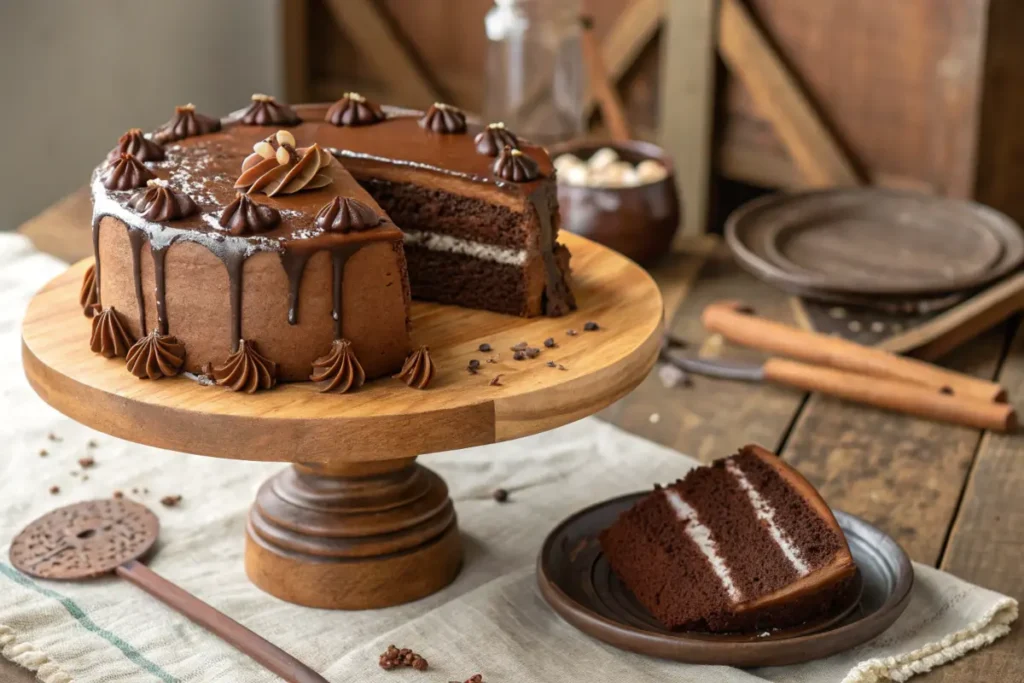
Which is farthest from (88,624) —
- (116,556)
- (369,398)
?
(369,398)

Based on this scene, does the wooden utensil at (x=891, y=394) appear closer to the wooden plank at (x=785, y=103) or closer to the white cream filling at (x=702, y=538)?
the white cream filling at (x=702, y=538)

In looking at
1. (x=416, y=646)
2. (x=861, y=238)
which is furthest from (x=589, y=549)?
(x=861, y=238)

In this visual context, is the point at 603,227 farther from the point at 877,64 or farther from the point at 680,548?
the point at 680,548

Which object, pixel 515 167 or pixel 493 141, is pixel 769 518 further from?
pixel 493 141

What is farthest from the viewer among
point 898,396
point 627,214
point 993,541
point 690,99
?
point 690,99

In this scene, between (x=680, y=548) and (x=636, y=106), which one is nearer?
(x=680, y=548)
